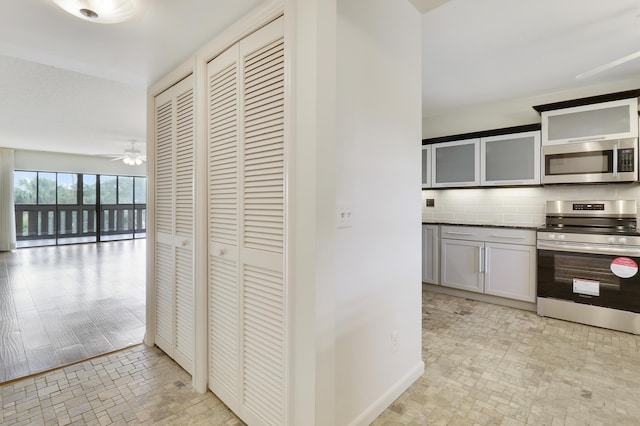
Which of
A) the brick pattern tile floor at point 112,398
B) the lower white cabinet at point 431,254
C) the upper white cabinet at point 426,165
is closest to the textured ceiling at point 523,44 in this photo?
the upper white cabinet at point 426,165

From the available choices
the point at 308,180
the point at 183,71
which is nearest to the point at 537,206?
the point at 308,180

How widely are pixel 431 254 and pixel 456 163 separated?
134 cm

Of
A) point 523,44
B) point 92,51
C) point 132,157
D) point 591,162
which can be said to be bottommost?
point 591,162

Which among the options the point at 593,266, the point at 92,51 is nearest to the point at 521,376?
the point at 593,266

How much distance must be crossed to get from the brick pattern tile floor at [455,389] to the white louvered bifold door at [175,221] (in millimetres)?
261

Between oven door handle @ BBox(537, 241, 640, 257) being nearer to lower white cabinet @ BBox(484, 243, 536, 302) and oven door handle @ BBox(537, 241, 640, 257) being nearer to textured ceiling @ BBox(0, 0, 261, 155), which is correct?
lower white cabinet @ BBox(484, 243, 536, 302)

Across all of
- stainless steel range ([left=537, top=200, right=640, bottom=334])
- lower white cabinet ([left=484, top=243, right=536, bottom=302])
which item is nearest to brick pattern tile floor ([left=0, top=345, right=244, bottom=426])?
lower white cabinet ([left=484, top=243, right=536, bottom=302])

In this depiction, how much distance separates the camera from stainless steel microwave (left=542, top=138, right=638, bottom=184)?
3.16m

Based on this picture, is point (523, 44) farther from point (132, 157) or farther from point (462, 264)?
point (132, 157)

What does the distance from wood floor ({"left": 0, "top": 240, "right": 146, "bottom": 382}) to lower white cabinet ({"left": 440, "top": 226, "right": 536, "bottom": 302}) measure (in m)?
3.78

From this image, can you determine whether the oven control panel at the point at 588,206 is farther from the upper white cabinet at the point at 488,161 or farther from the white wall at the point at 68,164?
the white wall at the point at 68,164

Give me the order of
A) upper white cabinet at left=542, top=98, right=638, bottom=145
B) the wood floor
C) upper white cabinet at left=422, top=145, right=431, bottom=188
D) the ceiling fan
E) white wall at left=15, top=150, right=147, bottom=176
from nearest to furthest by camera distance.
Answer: the wood floor
upper white cabinet at left=542, top=98, right=638, bottom=145
upper white cabinet at left=422, top=145, right=431, bottom=188
the ceiling fan
white wall at left=15, top=150, right=147, bottom=176

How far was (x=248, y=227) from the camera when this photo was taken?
1.77 m

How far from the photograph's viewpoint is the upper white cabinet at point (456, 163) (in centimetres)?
418
